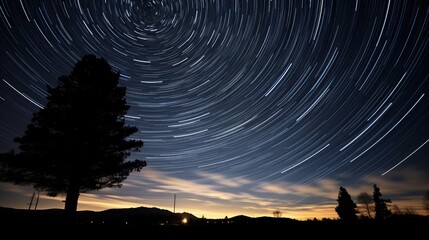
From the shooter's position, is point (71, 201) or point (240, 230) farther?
point (71, 201)

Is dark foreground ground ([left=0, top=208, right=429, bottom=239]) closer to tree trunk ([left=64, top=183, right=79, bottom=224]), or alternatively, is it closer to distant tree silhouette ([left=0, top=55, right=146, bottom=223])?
tree trunk ([left=64, top=183, right=79, bottom=224])

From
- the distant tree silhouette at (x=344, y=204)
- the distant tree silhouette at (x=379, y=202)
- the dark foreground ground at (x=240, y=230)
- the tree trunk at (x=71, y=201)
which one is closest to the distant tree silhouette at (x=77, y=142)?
the tree trunk at (x=71, y=201)

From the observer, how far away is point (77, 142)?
1140 centimetres

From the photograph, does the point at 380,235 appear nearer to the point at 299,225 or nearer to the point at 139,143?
the point at 299,225

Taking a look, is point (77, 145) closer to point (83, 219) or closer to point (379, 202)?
point (83, 219)

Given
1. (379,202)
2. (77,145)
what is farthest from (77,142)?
(379,202)

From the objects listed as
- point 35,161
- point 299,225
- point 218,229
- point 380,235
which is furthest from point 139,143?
point 380,235

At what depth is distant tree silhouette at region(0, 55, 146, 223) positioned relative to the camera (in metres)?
11.0

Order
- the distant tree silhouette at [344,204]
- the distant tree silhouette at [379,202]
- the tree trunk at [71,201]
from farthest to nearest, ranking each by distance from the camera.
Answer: the distant tree silhouette at [379,202] → the distant tree silhouette at [344,204] → the tree trunk at [71,201]

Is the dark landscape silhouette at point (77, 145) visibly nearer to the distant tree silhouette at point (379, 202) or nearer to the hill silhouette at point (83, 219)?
the hill silhouette at point (83, 219)

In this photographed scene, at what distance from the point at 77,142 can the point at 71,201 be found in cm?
290

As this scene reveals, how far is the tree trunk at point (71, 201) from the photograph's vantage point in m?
10.5

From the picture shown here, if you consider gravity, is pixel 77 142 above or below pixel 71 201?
above

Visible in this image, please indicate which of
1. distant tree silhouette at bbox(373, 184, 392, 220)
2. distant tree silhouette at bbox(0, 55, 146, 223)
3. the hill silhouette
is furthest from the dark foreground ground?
distant tree silhouette at bbox(373, 184, 392, 220)
